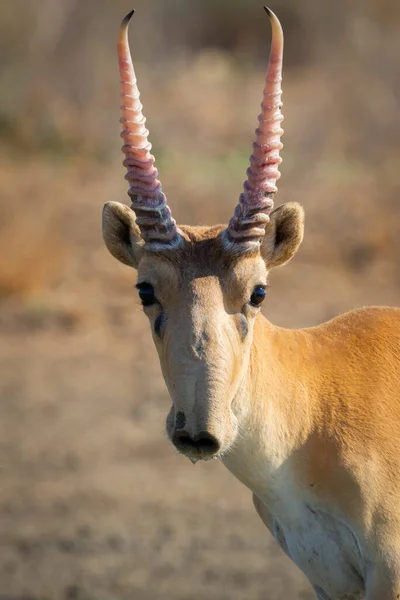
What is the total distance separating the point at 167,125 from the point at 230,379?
2181cm

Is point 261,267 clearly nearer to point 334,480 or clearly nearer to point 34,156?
point 334,480

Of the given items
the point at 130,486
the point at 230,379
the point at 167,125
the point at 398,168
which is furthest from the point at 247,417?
the point at 167,125

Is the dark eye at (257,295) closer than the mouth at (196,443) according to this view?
No

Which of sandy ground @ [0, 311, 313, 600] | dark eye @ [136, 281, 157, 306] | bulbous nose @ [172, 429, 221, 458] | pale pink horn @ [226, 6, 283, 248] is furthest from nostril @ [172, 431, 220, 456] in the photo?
sandy ground @ [0, 311, 313, 600]

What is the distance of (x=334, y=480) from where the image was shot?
670cm

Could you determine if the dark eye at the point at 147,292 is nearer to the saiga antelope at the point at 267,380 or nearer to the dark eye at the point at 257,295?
the saiga antelope at the point at 267,380

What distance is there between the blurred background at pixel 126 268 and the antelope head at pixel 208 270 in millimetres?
556

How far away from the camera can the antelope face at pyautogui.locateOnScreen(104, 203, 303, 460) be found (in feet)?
19.8

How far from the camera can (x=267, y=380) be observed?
7000 mm

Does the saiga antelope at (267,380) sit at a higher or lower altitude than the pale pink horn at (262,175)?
lower

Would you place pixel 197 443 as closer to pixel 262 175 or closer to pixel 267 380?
pixel 267 380

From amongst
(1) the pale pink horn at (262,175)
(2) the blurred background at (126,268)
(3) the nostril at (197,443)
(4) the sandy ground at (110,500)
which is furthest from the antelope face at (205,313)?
(4) the sandy ground at (110,500)

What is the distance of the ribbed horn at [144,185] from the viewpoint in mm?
6551

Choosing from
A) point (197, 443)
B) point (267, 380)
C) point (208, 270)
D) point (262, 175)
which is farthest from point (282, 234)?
point (197, 443)
